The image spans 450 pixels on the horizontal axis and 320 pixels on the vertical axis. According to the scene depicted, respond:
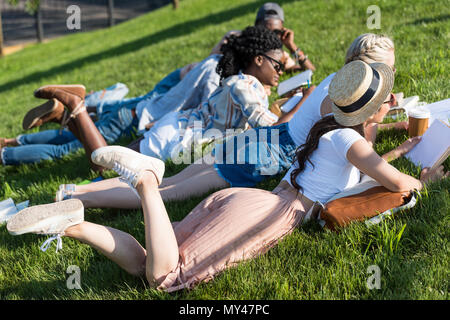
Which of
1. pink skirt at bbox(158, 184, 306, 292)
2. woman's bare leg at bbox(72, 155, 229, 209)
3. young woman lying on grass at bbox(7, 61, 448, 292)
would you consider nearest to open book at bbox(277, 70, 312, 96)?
woman's bare leg at bbox(72, 155, 229, 209)

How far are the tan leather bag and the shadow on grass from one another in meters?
8.35

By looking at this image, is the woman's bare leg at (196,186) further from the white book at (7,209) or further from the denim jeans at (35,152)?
the denim jeans at (35,152)

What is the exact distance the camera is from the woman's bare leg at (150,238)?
2.41 m

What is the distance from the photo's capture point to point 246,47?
161 inches

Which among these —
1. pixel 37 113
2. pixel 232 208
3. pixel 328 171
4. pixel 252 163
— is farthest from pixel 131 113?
pixel 328 171

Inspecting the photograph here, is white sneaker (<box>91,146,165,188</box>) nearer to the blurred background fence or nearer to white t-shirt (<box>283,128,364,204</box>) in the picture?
white t-shirt (<box>283,128,364,204</box>)

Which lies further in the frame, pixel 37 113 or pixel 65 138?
pixel 65 138

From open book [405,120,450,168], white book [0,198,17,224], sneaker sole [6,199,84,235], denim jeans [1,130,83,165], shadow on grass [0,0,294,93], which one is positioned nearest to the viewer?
sneaker sole [6,199,84,235]

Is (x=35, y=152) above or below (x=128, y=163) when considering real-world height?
below

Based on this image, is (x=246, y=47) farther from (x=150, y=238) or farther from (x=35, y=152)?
(x=35, y=152)

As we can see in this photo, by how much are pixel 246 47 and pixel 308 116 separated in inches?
45.6

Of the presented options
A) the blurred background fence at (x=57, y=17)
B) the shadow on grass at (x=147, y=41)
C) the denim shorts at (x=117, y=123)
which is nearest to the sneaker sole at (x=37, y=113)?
the denim shorts at (x=117, y=123)

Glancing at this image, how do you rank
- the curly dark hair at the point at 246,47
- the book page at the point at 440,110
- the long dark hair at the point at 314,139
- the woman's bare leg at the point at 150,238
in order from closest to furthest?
the woman's bare leg at the point at 150,238 < the long dark hair at the point at 314,139 < the book page at the point at 440,110 < the curly dark hair at the point at 246,47

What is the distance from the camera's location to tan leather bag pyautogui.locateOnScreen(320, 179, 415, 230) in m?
2.58
